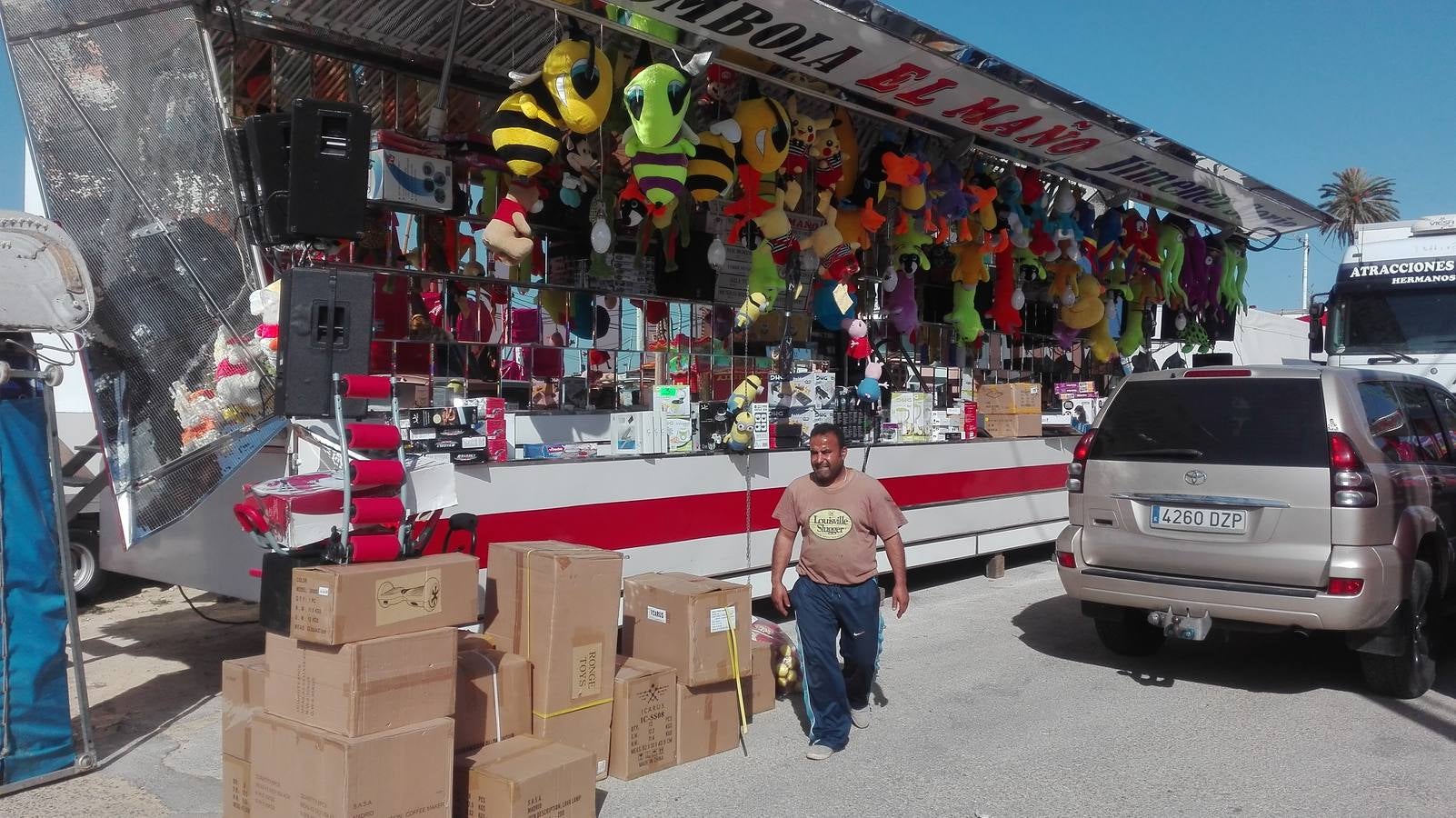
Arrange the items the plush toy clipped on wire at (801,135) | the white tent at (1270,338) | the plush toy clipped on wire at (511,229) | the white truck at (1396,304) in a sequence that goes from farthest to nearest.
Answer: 1. the white tent at (1270,338)
2. the white truck at (1396,304)
3. the plush toy clipped on wire at (801,135)
4. the plush toy clipped on wire at (511,229)

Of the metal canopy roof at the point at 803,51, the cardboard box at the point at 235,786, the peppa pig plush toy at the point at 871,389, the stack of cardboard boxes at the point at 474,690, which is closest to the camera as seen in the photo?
the stack of cardboard boxes at the point at 474,690

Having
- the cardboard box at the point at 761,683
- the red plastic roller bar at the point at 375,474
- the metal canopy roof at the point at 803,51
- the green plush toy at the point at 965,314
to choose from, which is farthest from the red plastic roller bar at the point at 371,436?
the green plush toy at the point at 965,314

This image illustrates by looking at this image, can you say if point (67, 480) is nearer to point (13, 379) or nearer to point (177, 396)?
point (177, 396)

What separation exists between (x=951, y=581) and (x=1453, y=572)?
4.24 metres

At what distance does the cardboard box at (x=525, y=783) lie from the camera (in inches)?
165

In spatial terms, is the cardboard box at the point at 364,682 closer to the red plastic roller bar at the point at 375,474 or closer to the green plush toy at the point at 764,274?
the red plastic roller bar at the point at 375,474

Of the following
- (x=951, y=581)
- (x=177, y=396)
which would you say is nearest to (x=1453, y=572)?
(x=951, y=581)

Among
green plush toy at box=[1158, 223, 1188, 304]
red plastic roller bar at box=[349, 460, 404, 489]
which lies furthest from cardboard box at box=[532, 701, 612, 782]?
green plush toy at box=[1158, 223, 1188, 304]

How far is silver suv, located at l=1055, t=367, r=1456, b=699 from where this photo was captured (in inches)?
236

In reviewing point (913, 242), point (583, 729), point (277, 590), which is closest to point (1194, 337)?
point (913, 242)

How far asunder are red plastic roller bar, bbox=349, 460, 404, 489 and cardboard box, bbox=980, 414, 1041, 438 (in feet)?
22.6

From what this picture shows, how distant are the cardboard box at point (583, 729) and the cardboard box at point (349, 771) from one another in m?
0.66

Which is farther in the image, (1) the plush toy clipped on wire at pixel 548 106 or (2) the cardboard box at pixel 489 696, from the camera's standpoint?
(1) the plush toy clipped on wire at pixel 548 106

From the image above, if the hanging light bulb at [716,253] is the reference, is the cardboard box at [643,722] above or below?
below
